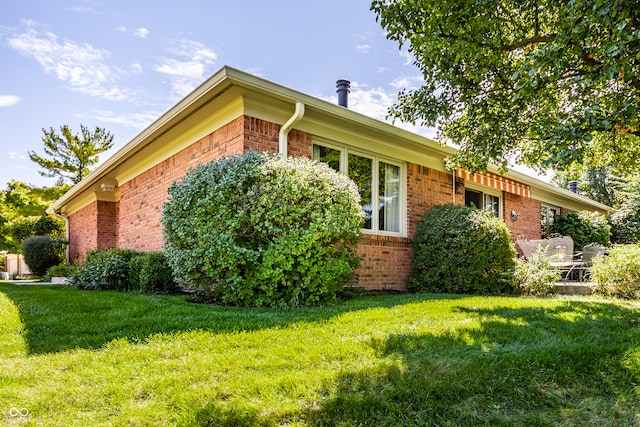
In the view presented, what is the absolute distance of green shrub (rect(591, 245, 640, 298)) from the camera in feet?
20.6

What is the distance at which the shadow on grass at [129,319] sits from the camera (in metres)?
3.44

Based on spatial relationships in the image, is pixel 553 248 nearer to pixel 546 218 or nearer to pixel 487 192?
pixel 487 192

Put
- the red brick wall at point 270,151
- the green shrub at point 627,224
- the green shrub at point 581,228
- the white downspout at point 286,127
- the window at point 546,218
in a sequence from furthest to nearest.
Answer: the green shrub at point 627,224
the window at point 546,218
the green shrub at point 581,228
the red brick wall at point 270,151
the white downspout at point 286,127

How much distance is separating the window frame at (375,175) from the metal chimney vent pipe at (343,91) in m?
1.30

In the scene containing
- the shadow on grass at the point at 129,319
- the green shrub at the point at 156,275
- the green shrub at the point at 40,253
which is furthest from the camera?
the green shrub at the point at 40,253

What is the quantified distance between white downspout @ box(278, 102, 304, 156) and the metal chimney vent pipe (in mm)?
2280

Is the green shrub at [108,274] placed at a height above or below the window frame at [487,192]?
below

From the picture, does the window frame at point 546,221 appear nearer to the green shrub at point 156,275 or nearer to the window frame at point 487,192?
the window frame at point 487,192

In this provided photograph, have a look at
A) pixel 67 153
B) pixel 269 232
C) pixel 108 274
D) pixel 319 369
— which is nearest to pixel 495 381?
pixel 319 369

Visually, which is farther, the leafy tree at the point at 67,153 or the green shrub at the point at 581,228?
the leafy tree at the point at 67,153

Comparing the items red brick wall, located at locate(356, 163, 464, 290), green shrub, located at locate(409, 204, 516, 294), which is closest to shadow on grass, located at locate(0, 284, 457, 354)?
red brick wall, located at locate(356, 163, 464, 290)

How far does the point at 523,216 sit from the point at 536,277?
21.3ft

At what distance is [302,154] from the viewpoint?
6.73 meters

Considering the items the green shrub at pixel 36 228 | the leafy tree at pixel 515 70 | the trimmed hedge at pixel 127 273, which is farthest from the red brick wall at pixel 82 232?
the leafy tree at pixel 515 70
